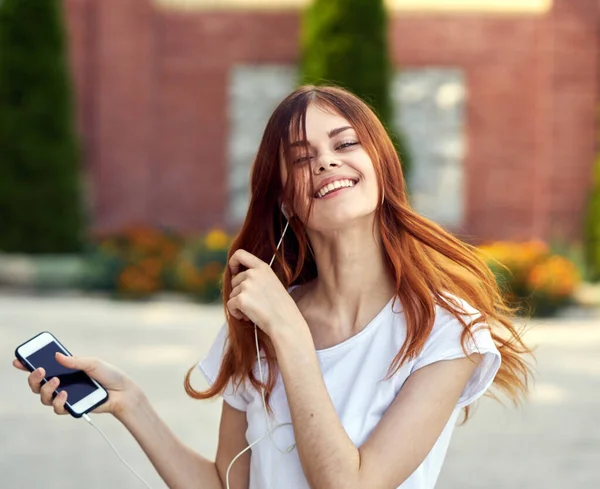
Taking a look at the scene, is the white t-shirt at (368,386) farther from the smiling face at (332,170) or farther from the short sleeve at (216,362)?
the smiling face at (332,170)

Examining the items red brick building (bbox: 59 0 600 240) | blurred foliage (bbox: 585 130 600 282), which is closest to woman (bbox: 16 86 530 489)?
blurred foliage (bbox: 585 130 600 282)

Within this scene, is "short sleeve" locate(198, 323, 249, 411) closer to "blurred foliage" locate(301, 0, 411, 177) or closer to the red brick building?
"blurred foliage" locate(301, 0, 411, 177)

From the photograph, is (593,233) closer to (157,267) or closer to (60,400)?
(157,267)

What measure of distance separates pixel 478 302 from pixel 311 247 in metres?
0.46

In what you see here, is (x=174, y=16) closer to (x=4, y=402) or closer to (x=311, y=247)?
(x=4, y=402)

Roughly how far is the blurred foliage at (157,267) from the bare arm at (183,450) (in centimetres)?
728

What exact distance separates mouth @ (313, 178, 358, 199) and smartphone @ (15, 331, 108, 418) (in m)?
0.65

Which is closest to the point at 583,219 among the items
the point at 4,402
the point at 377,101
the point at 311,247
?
the point at 377,101

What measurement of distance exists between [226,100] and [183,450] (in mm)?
10214

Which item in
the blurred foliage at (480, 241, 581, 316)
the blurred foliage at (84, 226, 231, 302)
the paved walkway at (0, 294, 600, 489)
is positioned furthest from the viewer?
the blurred foliage at (84, 226, 231, 302)

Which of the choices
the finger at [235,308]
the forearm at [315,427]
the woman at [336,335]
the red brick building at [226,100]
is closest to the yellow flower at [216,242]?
the red brick building at [226,100]

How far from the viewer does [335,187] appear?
2.01 metres

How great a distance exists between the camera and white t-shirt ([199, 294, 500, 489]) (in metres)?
1.91

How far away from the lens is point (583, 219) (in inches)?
455
